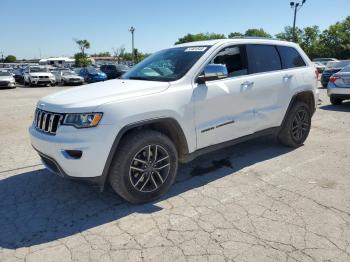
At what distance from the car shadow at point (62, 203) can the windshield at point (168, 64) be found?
142 cm

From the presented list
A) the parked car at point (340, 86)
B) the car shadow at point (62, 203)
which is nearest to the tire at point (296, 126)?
the car shadow at point (62, 203)

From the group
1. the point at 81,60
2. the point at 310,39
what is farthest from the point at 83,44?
the point at 310,39

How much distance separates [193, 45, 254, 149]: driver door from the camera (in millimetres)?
4102

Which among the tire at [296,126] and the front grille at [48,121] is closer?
the front grille at [48,121]

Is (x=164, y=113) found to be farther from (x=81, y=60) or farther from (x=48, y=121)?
(x=81, y=60)

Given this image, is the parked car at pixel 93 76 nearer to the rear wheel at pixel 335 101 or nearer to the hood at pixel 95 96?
the rear wheel at pixel 335 101

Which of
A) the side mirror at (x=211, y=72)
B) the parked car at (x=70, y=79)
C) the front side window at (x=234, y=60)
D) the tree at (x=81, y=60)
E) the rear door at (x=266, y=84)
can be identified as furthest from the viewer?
the tree at (x=81, y=60)

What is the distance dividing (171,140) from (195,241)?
1.35 m

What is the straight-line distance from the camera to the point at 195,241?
3061mm

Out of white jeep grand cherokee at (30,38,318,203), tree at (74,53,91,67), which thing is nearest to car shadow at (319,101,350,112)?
white jeep grand cherokee at (30,38,318,203)

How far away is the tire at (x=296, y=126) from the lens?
5543mm

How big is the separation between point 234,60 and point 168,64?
953mm

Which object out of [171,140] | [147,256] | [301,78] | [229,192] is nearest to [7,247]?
[147,256]

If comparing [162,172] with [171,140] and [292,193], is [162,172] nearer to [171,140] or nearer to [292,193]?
[171,140]
